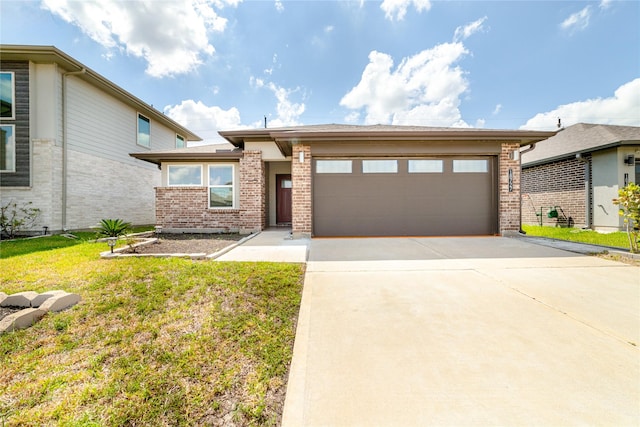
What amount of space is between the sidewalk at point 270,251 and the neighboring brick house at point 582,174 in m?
11.6

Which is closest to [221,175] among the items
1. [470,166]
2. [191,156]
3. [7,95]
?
[191,156]

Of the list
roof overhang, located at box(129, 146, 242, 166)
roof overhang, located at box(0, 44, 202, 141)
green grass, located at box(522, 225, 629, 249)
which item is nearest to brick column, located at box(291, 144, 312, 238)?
roof overhang, located at box(129, 146, 242, 166)

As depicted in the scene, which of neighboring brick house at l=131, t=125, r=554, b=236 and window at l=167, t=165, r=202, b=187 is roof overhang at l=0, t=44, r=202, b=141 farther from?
neighboring brick house at l=131, t=125, r=554, b=236

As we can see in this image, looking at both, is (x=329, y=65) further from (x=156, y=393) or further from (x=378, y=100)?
(x=156, y=393)

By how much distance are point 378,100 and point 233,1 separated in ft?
35.9

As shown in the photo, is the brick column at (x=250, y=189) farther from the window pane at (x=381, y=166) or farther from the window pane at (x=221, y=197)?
the window pane at (x=381, y=166)

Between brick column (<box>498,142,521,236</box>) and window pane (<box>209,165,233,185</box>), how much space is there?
922 centimetres

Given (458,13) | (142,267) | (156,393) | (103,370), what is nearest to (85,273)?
(142,267)

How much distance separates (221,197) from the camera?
9.44 metres

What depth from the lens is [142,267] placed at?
14.0 feet

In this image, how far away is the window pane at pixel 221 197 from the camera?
9406 millimetres

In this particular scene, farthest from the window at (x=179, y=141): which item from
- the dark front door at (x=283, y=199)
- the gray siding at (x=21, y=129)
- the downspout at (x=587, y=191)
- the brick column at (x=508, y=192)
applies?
the downspout at (x=587, y=191)

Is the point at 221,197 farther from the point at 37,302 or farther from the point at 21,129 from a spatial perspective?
the point at 21,129

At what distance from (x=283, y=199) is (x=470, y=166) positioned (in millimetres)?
7414
